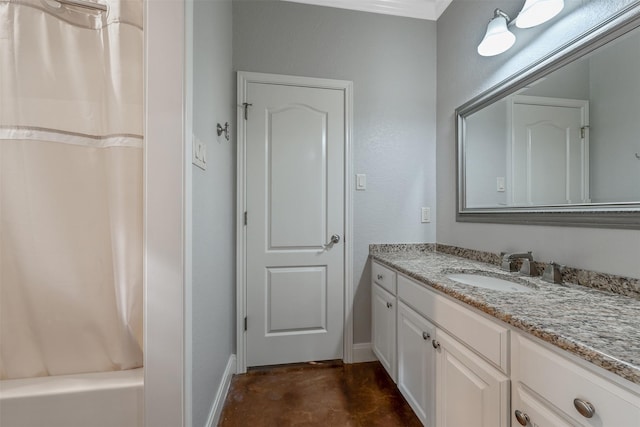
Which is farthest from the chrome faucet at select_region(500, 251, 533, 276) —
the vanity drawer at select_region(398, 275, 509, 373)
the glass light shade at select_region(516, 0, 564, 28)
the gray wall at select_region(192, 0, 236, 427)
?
the gray wall at select_region(192, 0, 236, 427)

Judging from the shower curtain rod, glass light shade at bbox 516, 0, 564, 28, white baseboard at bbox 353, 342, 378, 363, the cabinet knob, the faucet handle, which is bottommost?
white baseboard at bbox 353, 342, 378, 363

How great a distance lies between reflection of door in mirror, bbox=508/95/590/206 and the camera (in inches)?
44.8

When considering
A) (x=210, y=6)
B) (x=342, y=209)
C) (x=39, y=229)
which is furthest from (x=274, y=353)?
(x=210, y=6)

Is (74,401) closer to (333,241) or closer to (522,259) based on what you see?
(333,241)

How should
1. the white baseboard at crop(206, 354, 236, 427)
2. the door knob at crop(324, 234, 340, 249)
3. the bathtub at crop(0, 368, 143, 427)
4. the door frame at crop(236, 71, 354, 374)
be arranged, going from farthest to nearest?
the door knob at crop(324, 234, 340, 249) → the door frame at crop(236, 71, 354, 374) → the white baseboard at crop(206, 354, 236, 427) → the bathtub at crop(0, 368, 143, 427)

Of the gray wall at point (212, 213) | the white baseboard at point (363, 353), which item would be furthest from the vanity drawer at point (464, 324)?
the gray wall at point (212, 213)

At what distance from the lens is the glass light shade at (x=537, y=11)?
1.17m

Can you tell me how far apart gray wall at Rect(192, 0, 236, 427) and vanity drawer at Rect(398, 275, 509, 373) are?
3.24 feet

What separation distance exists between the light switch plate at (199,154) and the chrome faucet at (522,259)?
1.49 metres

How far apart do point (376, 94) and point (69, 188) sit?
1906mm

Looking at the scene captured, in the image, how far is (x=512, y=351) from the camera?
787mm

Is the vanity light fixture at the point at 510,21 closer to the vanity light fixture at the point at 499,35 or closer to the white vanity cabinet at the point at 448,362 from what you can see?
the vanity light fixture at the point at 499,35

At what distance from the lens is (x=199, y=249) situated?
1.12m

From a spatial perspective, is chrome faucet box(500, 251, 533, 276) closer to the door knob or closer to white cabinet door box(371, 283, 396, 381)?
white cabinet door box(371, 283, 396, 381)
